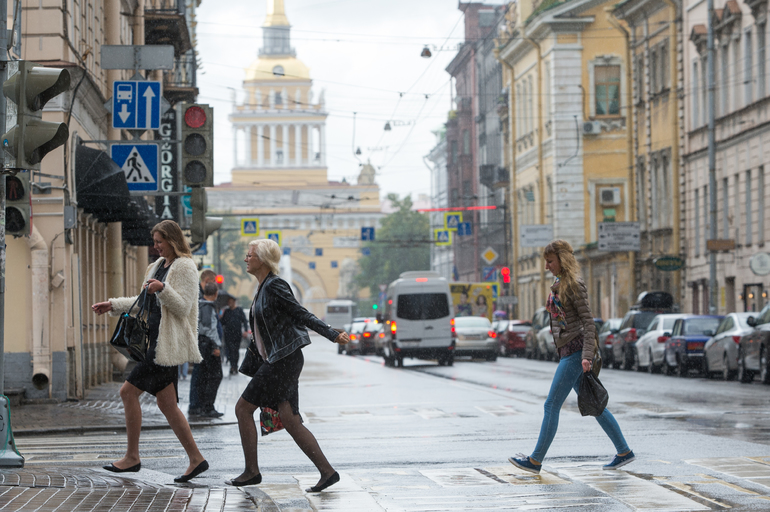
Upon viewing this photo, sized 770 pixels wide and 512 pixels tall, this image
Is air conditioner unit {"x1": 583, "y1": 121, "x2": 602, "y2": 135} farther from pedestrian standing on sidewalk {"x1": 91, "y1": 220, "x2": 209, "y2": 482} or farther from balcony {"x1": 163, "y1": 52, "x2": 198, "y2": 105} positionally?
pedestrian standing on sidewalk {"x1": 91, "y1": 220, "x2": 209, "y2": 482}

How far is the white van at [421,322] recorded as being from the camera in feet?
131

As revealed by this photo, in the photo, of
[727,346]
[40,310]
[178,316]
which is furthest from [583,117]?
[178,316]

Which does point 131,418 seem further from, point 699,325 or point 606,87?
point 606,87

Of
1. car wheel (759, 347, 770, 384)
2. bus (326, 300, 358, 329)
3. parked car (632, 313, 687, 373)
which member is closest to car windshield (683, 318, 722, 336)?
parked car (632, 313, 687, 373)

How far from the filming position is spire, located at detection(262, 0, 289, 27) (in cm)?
16888

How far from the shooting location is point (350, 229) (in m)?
140

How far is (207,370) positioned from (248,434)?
823 centimetres

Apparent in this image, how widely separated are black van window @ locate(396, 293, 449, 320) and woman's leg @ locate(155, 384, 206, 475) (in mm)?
30454

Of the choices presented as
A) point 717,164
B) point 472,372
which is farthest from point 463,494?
point 717,164

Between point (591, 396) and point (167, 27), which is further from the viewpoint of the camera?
point (167, 27)

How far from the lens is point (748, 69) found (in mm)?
40969

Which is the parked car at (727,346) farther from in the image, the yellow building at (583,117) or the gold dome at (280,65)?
the gold dome at (280,65)

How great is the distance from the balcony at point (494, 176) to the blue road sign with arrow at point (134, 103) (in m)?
54.4

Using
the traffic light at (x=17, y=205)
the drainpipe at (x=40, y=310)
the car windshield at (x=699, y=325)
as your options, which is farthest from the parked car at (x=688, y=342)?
the traffic light at (x=17, y=205)
